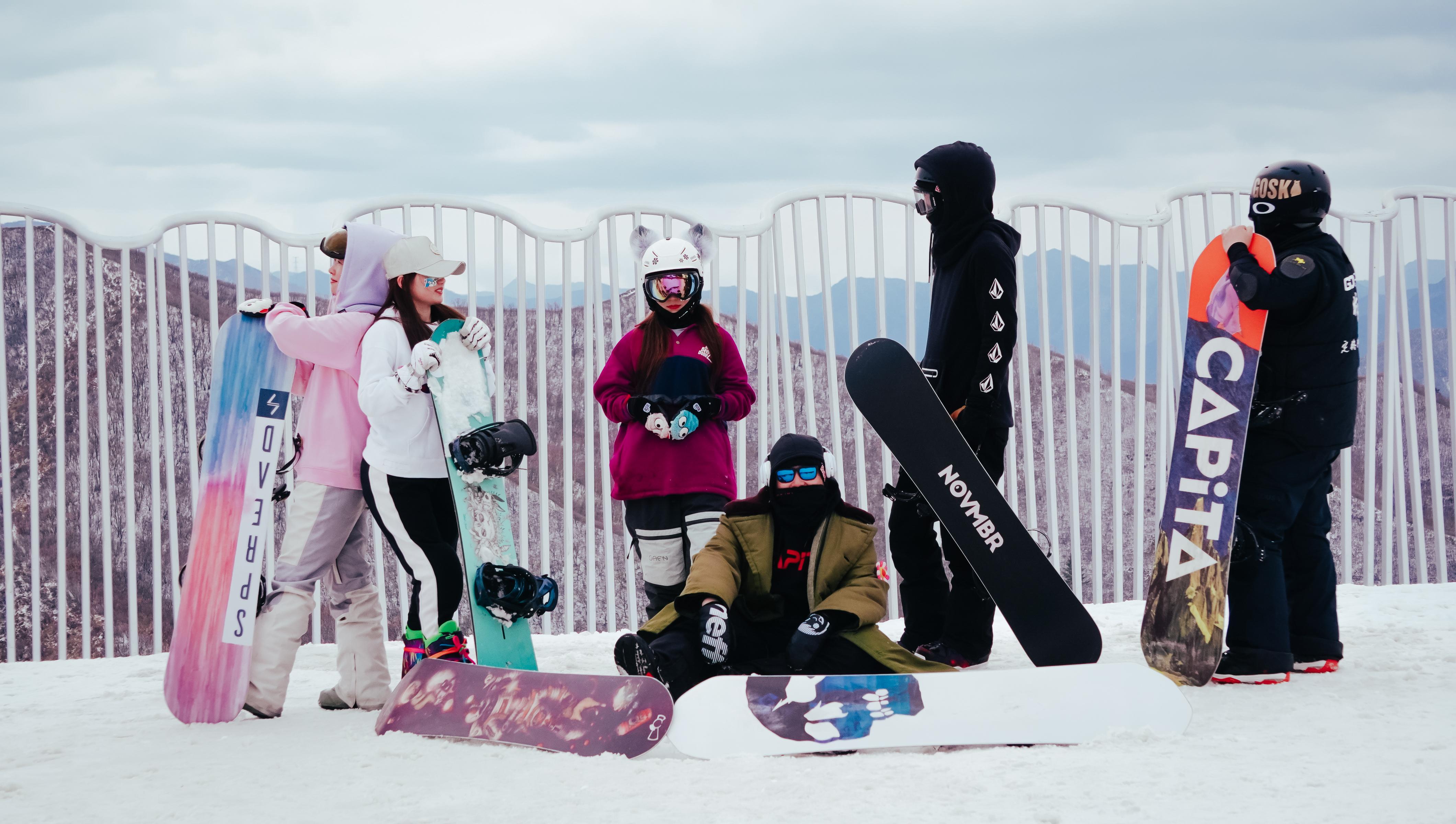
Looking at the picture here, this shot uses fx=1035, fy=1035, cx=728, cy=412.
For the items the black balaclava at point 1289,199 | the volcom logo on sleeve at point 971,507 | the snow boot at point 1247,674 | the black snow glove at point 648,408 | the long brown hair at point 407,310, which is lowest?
the snow boot at point 1247,674

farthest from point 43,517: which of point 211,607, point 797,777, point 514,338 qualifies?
point 797,777

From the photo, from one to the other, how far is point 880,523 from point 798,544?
21.8 feet

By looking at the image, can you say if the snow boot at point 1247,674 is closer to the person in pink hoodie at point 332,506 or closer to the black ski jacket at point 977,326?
the black ski jacket at point 977,326

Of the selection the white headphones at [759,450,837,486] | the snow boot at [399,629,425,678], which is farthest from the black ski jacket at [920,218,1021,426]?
the snow boot at [399,629,425,678]

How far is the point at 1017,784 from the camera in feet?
6.52

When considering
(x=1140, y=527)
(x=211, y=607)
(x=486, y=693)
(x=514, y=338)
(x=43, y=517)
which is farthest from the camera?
(x=514, y=338)

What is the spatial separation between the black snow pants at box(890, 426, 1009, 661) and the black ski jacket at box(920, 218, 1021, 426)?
13 cm

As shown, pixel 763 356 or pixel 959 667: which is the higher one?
pixel 763 356

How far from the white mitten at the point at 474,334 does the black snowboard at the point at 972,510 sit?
39.9 inches

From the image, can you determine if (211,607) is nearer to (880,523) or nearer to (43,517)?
(880,523)

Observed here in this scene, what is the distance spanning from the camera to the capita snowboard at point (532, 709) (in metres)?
2.35

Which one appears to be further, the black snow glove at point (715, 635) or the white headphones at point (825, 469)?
the white headphones at point (825, 469)

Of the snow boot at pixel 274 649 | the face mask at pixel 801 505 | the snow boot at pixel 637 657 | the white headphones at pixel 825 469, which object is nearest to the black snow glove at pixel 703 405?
the white headphones at pixel 825 469

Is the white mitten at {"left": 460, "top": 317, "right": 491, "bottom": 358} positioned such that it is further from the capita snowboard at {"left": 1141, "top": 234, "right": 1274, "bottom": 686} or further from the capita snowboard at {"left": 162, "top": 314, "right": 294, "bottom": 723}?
the capita snowboard at {"left": 1141, "top": 234, "right": 1274, "bottom": 686}
